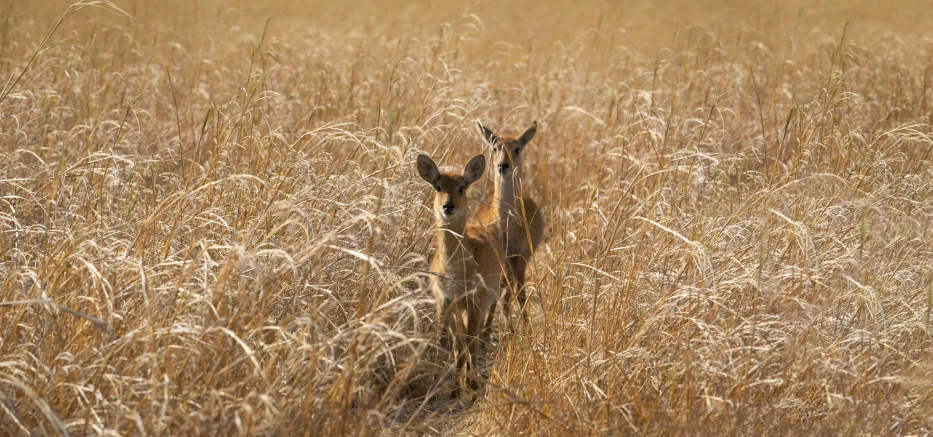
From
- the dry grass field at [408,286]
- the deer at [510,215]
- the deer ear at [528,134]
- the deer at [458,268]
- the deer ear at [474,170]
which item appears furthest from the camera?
the deer ear at [528,134]

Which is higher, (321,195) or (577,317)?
(321,195)

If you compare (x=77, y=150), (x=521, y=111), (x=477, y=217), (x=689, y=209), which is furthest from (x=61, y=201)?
(x=521, y=111)

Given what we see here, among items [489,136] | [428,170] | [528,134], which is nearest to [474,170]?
[428,170]

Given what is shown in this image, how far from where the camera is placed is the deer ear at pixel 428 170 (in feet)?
17.5

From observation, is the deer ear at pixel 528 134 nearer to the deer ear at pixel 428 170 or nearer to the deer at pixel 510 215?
the deer at pixel 510 215

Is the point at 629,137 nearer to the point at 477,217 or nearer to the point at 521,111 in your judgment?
the point at 477,217

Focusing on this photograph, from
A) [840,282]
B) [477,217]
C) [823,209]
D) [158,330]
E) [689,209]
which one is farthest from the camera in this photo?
[477,217]

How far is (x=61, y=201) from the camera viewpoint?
17.5ft

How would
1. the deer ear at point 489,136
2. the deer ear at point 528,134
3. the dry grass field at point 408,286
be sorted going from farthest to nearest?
the deer ear at point 528,134, the deer ear at point 489,136, the dry grass field at point 408,286

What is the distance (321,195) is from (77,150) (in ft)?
8.26

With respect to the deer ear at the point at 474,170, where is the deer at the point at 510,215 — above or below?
below

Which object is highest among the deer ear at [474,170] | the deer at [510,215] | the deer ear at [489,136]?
the deer ear at [474,170]

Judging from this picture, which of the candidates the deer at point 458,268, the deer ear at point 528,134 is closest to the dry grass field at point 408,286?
the deer at point 458,268

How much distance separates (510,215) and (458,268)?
1.08 metres
